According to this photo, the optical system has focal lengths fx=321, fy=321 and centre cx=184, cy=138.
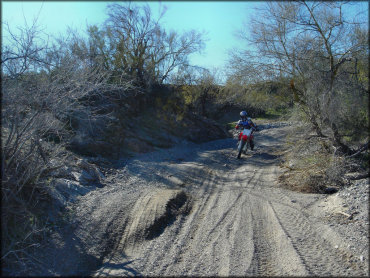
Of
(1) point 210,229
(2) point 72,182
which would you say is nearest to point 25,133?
(2) point 72,182

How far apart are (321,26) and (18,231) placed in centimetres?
884

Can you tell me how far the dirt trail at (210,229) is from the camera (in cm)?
448

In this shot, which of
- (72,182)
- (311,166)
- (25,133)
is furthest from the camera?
(311,166)

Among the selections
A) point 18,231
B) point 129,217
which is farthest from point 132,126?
point 18,231

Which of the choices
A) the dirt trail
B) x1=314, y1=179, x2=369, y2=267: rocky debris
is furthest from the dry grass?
x1=314, y1=179, x2=369, y2=267: rocky debris

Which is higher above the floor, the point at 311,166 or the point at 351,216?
the point at 311,166

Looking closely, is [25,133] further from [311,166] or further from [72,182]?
[311,166]

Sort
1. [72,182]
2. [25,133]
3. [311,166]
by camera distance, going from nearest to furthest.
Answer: [25,133]
[72,182]
[311,166]

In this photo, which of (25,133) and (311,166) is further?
(311,166)

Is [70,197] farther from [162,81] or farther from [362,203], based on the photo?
[162,81]

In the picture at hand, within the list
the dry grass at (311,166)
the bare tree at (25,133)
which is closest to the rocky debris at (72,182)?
the bare tree at (25,133)

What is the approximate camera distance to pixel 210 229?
5.69 meters

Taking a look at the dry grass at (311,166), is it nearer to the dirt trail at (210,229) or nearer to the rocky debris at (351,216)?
the dirt trail at (210,229)

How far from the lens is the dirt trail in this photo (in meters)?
4.48
